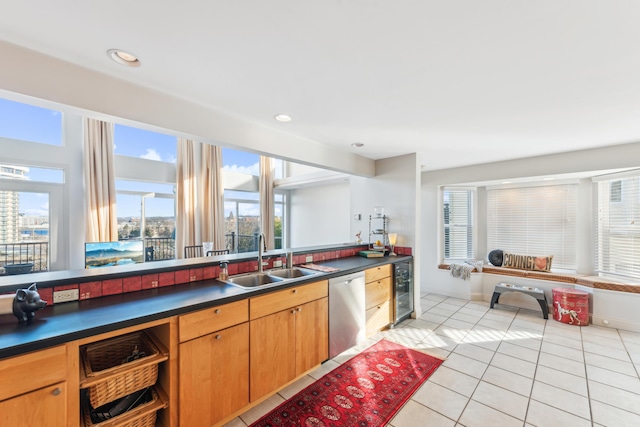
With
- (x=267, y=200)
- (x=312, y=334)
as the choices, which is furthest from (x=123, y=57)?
(x=267, y=200)

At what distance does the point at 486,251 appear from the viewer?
Answer: 4965 mm

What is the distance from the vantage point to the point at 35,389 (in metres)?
1.14

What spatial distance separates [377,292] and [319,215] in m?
3.67

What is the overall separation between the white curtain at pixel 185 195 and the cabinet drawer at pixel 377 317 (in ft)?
14.4

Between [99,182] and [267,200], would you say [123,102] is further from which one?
[267,200]

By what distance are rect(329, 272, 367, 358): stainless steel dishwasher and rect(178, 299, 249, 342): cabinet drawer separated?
0.98 m

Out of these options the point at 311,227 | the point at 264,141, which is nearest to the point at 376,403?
the point at 264,141

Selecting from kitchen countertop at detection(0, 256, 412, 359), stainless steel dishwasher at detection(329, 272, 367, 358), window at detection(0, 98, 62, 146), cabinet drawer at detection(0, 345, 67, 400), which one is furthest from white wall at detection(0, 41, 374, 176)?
window at detection(0, 98, 62, 146)

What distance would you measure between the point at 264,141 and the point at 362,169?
5.83 ft

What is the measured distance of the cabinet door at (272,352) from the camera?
1.95 m

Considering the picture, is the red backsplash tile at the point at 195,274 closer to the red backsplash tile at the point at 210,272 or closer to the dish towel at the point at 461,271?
the red backsplash tile at the point at 210,272

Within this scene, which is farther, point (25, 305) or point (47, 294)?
point (47, 294)

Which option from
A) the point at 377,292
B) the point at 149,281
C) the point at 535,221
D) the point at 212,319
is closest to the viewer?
the point at 212,319

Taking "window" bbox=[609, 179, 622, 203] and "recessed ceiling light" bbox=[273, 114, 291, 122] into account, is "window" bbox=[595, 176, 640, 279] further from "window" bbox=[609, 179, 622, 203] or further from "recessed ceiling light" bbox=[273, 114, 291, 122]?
"recessed ceiling light" bbox=[273, 114, 291, 122]
